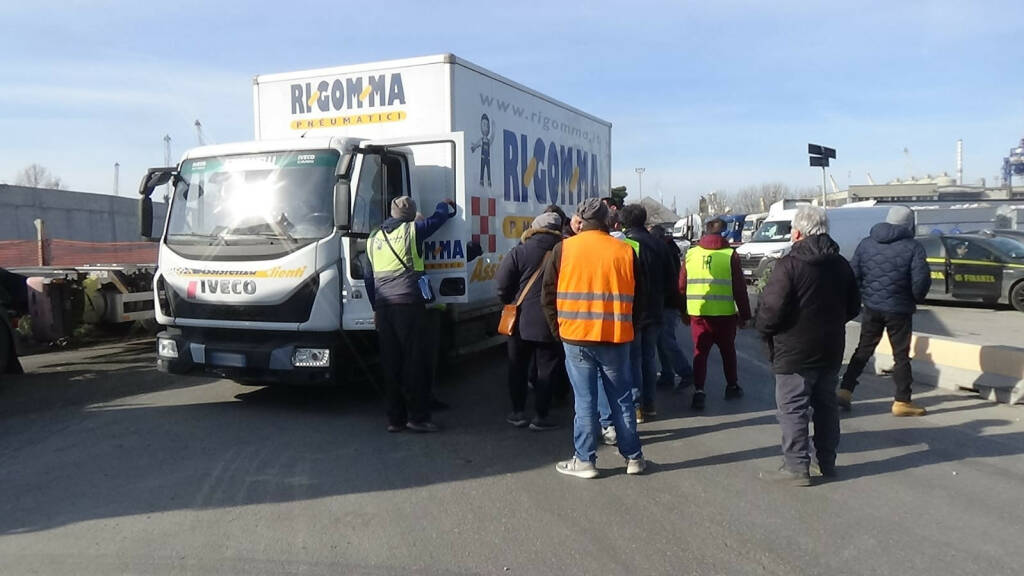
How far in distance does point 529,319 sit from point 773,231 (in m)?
18.5

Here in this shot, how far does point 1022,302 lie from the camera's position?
14.4 metres

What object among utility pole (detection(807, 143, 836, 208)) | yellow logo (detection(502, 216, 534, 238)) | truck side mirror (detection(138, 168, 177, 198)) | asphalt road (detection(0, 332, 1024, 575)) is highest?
utility pole (detection(807, 143, 836, 208))

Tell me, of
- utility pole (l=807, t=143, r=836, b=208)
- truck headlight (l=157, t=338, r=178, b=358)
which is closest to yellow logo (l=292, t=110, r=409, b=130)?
truck headlight (l=157, t=338, r=178, b=358)

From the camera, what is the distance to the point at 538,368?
626 centimetres

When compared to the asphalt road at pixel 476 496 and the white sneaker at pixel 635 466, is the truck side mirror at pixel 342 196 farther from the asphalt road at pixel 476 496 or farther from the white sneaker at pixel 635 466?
the white sneaker at pixel 635 466

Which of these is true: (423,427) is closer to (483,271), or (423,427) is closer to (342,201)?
(342,201)

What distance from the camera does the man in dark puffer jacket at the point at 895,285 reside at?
6.42m

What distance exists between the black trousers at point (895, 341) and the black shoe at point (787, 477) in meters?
2.27

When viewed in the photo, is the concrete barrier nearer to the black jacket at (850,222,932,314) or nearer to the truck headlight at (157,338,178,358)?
the black jacket at (850,222,932,314)

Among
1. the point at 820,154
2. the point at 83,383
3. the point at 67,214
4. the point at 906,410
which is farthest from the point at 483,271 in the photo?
the point at 820,154

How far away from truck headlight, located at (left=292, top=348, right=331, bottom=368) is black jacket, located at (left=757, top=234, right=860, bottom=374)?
358cm

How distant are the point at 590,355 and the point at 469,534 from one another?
147 cm

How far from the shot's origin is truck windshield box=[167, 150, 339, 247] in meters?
6.50

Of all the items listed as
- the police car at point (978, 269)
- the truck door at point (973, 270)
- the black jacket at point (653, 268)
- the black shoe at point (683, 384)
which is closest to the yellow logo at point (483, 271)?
the black jacket at point (653, 268)
